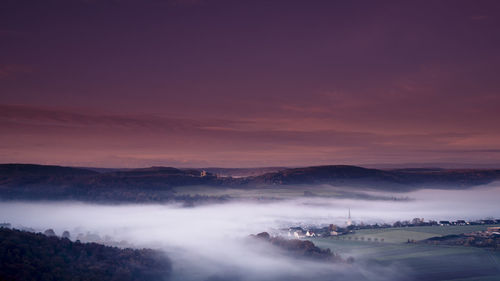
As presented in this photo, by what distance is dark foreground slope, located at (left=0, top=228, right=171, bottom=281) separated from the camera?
3703 centimetres

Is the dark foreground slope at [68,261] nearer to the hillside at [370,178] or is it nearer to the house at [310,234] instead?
the house at [310,234]

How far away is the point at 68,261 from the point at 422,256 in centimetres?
4873

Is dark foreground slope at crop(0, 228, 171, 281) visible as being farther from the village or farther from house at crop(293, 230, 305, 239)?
the village

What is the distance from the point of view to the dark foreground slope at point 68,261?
37.0 m

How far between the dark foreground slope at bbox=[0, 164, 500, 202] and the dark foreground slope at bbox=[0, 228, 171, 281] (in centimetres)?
9801

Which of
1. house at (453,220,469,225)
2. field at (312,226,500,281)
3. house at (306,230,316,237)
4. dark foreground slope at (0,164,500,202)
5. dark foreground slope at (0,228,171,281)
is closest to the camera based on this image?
dark foreground slope at (0,228,171,281)

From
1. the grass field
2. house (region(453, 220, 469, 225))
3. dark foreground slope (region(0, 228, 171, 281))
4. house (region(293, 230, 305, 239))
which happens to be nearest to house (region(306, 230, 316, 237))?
house (region(293, 230, 305, 239))

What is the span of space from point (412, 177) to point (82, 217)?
471ft

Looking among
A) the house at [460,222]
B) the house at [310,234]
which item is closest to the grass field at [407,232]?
the house at [460,222]

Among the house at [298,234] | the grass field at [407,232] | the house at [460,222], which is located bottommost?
the house at [298,234]

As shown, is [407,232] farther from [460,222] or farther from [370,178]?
[370,178]

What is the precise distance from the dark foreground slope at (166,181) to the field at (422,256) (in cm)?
7725

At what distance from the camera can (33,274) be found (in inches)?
1426

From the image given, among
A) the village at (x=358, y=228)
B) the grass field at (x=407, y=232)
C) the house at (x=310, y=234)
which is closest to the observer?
the grass field at (x=407, y=232)
